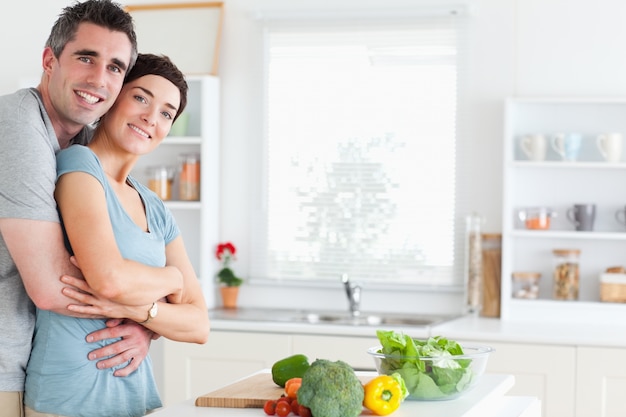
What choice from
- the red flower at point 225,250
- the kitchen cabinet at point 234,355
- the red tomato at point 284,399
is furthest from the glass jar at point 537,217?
the red tomato at point 284,399

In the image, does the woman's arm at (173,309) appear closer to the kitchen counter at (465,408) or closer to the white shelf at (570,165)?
the kitchen counter at (465,408)

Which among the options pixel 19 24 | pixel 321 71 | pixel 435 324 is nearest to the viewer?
pixel 435 324

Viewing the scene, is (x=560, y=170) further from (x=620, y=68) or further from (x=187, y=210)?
(x=187, y=210)

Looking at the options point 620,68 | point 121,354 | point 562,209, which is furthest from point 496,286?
point 121,354

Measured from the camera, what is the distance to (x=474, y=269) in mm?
4637

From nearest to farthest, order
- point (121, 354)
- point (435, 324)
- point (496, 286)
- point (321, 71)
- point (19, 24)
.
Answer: point (121, 354)
point (435, 324)
point (496, 286)
point (321, 71)
point (19, 24)

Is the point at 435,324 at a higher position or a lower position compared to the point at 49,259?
lower

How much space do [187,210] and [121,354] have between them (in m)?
2.85

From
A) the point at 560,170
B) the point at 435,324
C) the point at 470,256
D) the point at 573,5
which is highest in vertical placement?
the point at 573,5

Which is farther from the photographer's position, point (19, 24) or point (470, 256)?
point (19, 24)

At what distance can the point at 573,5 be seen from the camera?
184 inches

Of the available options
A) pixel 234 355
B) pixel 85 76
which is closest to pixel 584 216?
pixel 234 355

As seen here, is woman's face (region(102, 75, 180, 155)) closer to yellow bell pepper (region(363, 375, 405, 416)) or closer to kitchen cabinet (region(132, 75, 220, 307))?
yellow bell pepper (region(363, 375, 405, 416))

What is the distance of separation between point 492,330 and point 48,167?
2503 mm
